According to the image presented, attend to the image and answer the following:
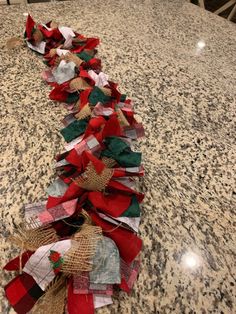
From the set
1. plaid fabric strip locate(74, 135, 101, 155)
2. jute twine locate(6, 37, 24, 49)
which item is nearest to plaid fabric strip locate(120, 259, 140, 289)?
plaid fabric strip locate(74, 135, 101, 155)

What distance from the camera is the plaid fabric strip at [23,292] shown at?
41cm

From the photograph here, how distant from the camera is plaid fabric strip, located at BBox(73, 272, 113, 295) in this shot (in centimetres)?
42

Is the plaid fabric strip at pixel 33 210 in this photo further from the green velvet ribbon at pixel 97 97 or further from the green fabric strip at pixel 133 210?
the green velvet ribbon at pixel 97 97

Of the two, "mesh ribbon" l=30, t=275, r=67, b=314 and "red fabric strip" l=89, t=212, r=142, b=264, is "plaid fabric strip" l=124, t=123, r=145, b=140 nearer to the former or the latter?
"red fabric strip" l=89, t=212, r=142, b=264

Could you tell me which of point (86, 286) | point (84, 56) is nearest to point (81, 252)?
point (86, 286)

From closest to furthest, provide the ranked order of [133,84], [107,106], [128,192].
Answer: [128,192] < [107,106] < [133,84]

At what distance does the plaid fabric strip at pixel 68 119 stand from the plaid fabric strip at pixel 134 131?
14cm

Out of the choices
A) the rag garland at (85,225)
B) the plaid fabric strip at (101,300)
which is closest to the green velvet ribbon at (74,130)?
the rag garland at (85,225)

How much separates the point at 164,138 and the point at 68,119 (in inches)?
9.5

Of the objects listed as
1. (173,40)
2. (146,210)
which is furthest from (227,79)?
(146,210)

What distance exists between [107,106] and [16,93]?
0.88 feet

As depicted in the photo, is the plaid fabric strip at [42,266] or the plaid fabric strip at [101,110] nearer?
the plaid fabric strip at [42,266]

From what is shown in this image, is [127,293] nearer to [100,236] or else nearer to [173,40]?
[100,236]

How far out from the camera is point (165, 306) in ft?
1.42
